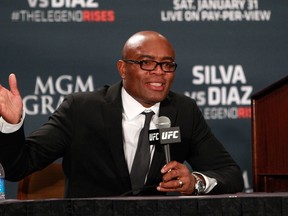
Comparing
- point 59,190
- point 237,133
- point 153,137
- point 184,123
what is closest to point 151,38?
point 184,123

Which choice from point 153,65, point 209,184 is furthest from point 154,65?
point 209,184

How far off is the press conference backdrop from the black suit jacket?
4.03 ft

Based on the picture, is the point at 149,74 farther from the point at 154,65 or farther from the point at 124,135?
the point at 124,135

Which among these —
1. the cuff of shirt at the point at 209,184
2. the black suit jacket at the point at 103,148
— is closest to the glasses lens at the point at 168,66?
the black suit jacket at the point at 103,148

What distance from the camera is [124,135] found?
2678 millimetres

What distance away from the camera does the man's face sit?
8.71ft

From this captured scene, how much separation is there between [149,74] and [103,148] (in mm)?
374

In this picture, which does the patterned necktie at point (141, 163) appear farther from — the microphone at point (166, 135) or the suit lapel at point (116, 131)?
the microphone at point (166, 135)

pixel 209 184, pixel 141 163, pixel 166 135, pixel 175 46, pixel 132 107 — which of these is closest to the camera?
pixel 166 135

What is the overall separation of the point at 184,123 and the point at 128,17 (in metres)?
1.50

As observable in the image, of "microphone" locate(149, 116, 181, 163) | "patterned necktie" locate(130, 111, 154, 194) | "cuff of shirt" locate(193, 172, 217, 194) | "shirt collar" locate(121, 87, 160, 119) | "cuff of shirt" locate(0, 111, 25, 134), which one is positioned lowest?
"cuff of shirt" locate(193, 172, 217, 194)

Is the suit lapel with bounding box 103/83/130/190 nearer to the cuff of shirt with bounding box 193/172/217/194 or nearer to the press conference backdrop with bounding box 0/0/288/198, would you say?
the cuff of shirt with bounding box 193/172/217/194

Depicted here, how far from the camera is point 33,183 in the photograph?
10.2 feet

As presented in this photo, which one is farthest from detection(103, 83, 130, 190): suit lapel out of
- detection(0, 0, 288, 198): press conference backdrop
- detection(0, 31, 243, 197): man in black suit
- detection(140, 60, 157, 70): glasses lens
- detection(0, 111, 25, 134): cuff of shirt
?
detection(0, 0, 288, 198): press conference backdrop
